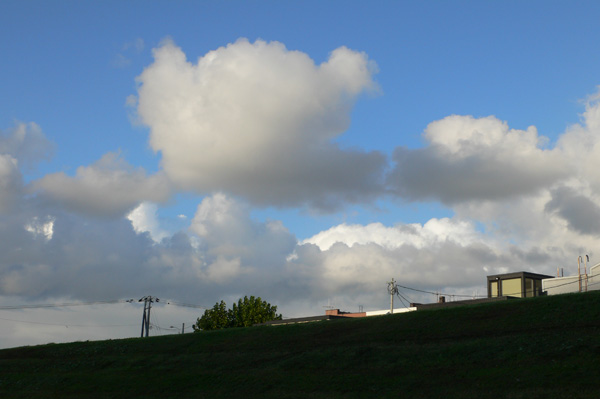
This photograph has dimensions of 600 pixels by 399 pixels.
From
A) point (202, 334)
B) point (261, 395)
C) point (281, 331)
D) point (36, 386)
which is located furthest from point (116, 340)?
point (261, 395)

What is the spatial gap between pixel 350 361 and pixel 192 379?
12168 millimetres

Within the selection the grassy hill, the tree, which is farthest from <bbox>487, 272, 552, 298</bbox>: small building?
the tree

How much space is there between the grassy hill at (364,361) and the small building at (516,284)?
2684 cm

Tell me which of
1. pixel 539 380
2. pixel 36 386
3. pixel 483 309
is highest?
pixel 483 309

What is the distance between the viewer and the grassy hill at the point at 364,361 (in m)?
34.3

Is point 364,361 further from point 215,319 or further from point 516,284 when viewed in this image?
point 215,319

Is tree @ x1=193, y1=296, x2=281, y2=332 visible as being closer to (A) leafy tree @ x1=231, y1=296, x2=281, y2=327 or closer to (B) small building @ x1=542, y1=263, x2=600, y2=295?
(A) leafy tree @ x1=231, y1=296, x2=281, y2=327

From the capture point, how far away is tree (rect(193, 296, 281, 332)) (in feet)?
360

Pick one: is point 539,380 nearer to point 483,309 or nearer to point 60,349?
point 483,309

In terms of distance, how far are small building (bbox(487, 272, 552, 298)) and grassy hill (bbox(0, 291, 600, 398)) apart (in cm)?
2684

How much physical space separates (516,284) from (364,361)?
4177 cm

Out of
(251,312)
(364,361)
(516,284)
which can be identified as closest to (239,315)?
(251,312)

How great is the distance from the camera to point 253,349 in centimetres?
5372

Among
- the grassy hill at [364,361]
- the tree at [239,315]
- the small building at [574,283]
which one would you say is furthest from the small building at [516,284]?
the tree at [239,315]
